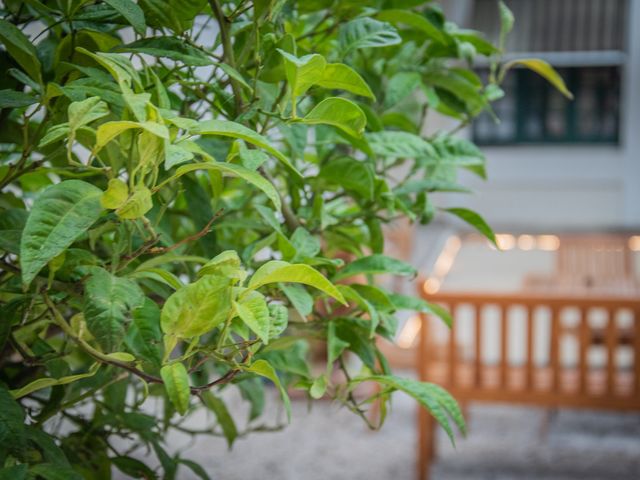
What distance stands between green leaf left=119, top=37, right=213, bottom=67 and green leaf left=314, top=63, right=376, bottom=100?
0.09 m

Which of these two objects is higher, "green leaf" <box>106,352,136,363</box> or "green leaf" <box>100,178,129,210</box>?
"green leaf" <box>100,178,129,210</box>

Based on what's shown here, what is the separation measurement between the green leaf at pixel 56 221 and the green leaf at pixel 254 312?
101mm

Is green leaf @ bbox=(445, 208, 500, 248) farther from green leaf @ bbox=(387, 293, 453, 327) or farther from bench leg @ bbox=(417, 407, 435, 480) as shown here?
bench leg @ bbox=(417, 407, 435, 480)

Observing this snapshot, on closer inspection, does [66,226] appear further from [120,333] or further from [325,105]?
[325,105]

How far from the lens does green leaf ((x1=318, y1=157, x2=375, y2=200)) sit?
2.71 feet

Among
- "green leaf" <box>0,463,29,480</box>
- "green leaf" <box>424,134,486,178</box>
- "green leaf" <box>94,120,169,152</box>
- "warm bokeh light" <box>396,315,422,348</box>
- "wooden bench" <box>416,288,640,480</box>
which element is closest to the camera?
"green leaf" <box>94,120,169,152</box>

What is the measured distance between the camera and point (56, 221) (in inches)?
20.2

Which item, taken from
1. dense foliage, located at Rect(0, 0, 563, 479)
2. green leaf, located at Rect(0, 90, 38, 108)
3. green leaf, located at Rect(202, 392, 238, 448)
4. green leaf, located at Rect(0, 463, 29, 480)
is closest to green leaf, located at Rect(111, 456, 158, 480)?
dense foliage, located at Rect(0, 0, 563, 479)

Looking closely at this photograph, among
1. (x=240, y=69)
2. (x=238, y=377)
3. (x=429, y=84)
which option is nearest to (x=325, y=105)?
(x=240, y=69)

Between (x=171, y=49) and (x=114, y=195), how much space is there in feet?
0.60

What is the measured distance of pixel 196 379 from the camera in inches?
39.0

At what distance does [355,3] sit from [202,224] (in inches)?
9.6

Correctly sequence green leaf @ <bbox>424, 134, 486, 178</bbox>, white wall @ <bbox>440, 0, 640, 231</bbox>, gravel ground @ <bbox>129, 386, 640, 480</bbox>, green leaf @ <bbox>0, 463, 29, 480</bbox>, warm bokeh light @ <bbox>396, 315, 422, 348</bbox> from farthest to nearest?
white wall @ <bbox>440, 0, 640, 231</bbox>
warm bokeh light @ <bbox>396, 315, 422, 348</bbox>
gravel ground @ <bbox>129, 386, 640, 480</bbox>
green leaf @ <bbox>424, 134, 486, 178</bbox>
green leaf @ <bbox>0, 463, 29, 480</bbox>

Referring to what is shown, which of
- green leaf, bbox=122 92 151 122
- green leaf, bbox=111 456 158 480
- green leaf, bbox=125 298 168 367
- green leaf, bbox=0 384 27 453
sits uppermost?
green leaf, bbox=122 92 151 122
